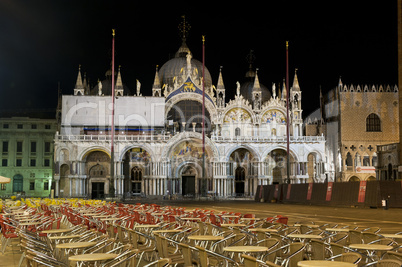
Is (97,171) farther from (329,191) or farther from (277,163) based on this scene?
(329,191)

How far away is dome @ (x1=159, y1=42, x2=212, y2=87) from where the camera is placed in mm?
70000

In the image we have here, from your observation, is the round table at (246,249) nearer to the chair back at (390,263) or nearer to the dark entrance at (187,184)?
the chair back at (390,263)


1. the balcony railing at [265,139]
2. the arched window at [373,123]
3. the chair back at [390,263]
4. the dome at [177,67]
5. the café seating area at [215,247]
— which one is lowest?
the café seating area at [215,247]

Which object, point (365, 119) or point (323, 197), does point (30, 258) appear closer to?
point (323, 197)

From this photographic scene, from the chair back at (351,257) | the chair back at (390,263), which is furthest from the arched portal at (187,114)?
the chair back at (390,263)

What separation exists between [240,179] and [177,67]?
17547 mm

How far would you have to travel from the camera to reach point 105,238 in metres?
10.5

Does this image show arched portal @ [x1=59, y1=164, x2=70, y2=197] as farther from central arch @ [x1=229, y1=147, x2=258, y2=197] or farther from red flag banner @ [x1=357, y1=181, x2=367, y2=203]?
red flag banner @ [x1=357, y1=181, x2=367, y2=203]

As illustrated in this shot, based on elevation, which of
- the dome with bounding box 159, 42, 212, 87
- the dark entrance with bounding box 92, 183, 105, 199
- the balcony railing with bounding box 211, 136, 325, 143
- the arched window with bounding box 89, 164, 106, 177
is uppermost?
the dome with bounding box 159, 42, 212, 87

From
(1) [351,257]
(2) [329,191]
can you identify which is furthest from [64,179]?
(1) [351,257]

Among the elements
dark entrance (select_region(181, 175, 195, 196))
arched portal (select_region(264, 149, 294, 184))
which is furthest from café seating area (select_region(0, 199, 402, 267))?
arched portal (select_region(264, 149, 294, 184))

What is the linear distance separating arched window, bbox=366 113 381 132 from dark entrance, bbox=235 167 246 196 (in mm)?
17883

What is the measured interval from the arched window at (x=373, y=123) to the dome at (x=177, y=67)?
71.0 ft

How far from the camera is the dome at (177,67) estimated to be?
70000 mm
